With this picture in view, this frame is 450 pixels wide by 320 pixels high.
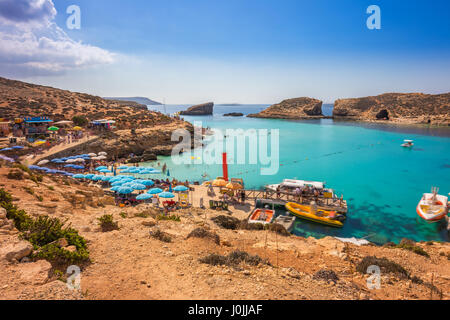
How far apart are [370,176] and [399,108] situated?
91.6 m

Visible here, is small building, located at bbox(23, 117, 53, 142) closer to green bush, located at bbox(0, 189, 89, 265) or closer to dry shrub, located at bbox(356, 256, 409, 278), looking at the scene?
green bush, located at bbox(0, 189, 89, 265)

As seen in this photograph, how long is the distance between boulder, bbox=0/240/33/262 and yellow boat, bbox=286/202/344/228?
14.5 m

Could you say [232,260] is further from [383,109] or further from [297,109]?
[297,109]

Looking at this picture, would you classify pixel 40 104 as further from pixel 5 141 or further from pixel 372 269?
pixel 372 269

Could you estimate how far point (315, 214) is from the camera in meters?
16.0

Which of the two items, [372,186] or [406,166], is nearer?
[372,186]

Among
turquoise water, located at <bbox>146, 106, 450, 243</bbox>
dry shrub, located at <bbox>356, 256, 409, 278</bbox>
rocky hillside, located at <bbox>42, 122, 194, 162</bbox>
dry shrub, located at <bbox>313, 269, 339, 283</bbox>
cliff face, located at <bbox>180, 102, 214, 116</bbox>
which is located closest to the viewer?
dry shrub, located at <bbox>313, 269, 339, 283</bbox>

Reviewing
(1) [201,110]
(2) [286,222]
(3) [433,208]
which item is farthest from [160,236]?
(1) [201,110]

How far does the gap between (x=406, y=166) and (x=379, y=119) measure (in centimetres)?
7910

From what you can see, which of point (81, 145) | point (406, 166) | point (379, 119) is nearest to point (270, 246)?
point (81, 145)

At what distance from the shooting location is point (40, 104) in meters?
46.2

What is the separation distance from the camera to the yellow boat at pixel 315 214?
15297 mm

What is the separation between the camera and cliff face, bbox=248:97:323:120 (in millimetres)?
125875

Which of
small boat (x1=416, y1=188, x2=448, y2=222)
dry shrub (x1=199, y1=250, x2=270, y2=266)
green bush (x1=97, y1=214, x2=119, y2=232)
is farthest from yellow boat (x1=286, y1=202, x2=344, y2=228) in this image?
green bush (x1=97, y1=214, x2=119, y2=232)
